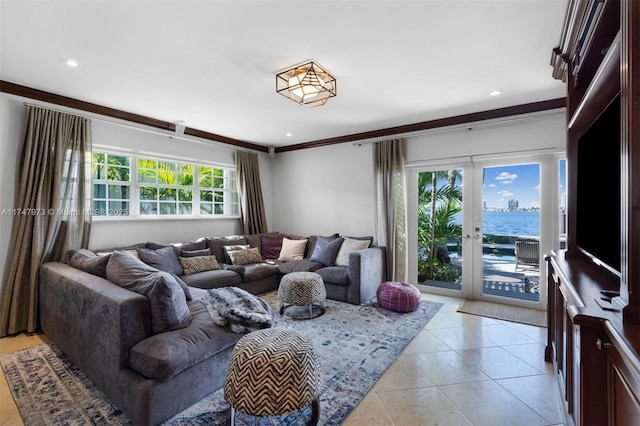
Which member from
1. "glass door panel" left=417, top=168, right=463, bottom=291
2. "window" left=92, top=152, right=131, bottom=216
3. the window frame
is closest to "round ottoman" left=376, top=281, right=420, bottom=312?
"glass door panel" left=417, top=168, right=463, bottom=291

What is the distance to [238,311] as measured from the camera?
1988 millimetres

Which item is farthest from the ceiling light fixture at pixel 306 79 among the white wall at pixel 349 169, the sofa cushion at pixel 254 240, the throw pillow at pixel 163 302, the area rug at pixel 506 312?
the area rug at pixel 506 312

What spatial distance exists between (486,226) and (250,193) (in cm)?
389

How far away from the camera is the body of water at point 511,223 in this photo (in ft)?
11.9

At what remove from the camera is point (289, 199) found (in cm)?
576

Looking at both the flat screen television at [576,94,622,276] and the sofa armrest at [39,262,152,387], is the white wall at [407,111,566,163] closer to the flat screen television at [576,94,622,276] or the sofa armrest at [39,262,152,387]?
the flat screen television at [576,94,622,276]

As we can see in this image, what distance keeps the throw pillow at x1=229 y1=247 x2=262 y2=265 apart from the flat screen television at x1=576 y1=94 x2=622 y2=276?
3.75 meters

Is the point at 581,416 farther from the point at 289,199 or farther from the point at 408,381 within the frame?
the point at 289,199

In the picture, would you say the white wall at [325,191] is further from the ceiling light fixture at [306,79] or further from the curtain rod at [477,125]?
the ceiling light fixture at [306,79]

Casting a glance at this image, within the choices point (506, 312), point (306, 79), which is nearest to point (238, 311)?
point (306, 79)

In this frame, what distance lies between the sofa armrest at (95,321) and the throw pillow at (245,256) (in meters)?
1.93

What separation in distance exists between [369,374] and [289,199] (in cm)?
401

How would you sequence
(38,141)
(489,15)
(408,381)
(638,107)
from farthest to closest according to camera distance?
1. (38,141)
2. (408,381)
3. (489,15)
4. (638,107)

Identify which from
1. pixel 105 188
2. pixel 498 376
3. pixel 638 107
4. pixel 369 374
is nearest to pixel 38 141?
pixel 105 188
